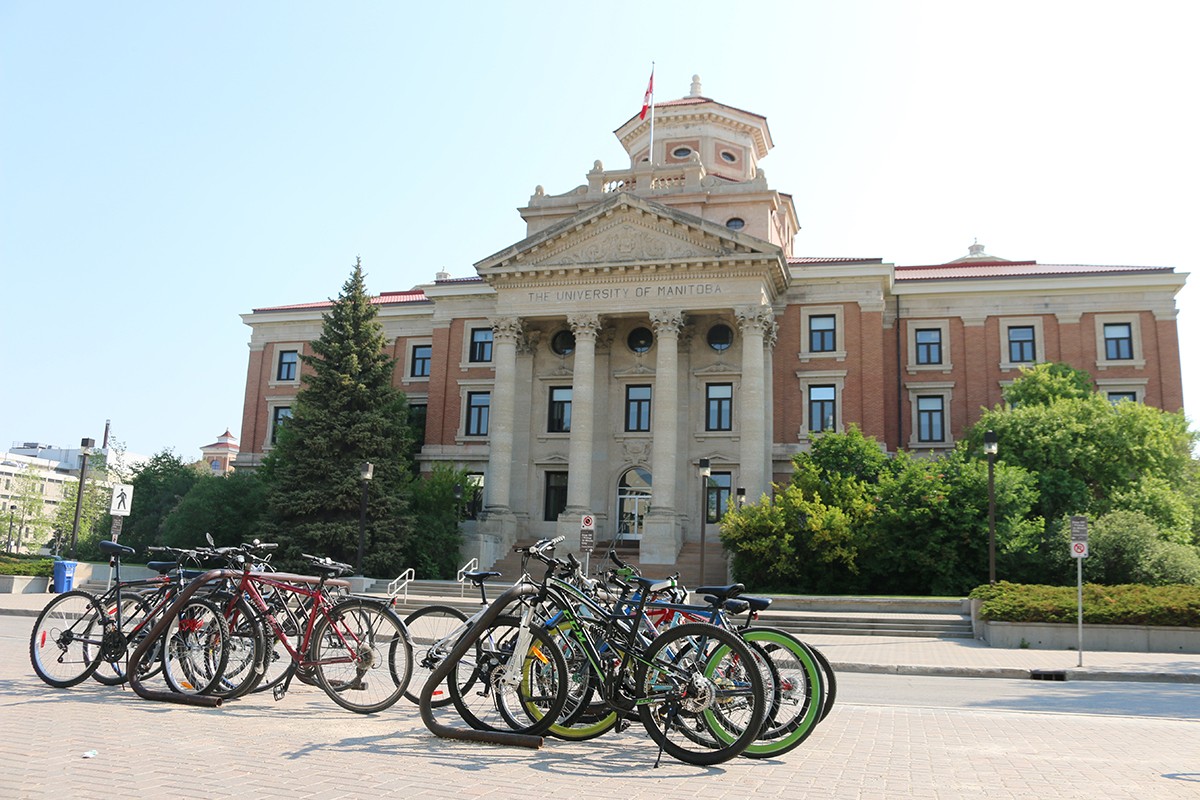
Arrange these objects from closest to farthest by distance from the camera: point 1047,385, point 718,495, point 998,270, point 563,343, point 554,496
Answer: point 1047,385, point 718,495, point 554,496, point 563,343, point 998,270

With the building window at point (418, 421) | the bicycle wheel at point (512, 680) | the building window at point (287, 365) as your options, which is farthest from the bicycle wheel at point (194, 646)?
the building window at point (287, 365)

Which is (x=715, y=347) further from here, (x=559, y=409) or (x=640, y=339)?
(x=559, y=409)

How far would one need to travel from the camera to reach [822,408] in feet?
139

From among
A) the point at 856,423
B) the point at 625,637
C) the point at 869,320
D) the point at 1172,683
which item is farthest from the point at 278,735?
the point at 869,320

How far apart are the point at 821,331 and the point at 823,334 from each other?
0.16 m

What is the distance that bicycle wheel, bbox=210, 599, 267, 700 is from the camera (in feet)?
30.1

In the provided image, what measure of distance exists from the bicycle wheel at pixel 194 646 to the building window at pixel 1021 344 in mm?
40911

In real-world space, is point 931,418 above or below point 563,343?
below

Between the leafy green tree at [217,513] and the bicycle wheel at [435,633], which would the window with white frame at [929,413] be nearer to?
the leafy green tree at [217,513]

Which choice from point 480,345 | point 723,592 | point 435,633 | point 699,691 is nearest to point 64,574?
point 480,345

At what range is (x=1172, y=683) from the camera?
15898mm

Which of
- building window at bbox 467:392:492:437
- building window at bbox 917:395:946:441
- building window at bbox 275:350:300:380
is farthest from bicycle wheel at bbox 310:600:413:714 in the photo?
building window at bbox 275:350:300:380

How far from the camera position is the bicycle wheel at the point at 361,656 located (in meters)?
9.10

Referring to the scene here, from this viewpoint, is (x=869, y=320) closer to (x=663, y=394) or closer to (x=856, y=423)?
(x=856, y=423)
